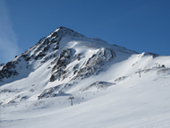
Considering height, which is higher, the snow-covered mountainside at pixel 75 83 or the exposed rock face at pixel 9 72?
the exposed rock face at pixel 9 72

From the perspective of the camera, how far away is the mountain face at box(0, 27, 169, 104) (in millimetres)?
62916

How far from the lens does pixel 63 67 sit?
313 ft

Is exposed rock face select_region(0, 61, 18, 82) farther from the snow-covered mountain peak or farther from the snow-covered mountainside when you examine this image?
the snow-covered mountain peak

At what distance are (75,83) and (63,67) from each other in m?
32.5

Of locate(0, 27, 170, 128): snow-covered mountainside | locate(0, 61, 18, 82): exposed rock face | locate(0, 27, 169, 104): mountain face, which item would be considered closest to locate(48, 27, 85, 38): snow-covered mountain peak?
locate(0, 27, 169, 104): mountain face

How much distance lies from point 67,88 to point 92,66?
18423 millimetres

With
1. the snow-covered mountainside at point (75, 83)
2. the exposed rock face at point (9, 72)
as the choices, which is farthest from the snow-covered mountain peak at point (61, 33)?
the exposed rock face at point (9, 72)

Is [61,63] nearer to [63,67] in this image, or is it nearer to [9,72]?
[63,67]

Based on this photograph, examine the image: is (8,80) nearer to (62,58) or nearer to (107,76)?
(62,58)

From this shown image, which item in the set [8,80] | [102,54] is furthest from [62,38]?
[102,54]

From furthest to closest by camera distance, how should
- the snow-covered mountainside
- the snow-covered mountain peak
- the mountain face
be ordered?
the snow-covered mountain peak → the mountain face → the snow-covered mountainside

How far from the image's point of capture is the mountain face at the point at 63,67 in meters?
62.9

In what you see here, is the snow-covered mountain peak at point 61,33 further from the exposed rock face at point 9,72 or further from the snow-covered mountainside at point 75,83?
the exposed rock face at point 9,72

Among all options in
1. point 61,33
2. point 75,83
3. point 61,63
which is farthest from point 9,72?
point 75,83
